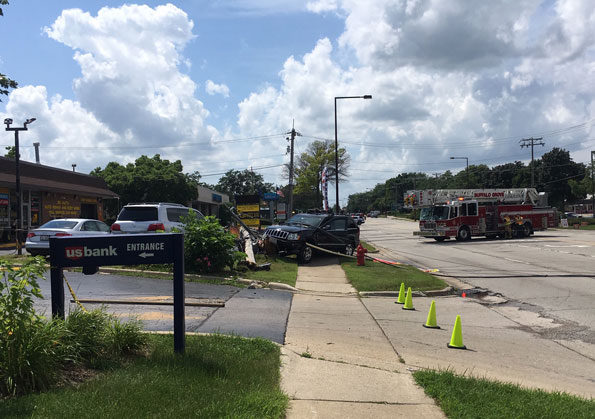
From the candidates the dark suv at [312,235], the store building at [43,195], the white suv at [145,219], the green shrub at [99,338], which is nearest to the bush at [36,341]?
the green shrub at [99,338]

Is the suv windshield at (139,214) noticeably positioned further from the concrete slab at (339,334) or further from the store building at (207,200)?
the store building at (207,200)

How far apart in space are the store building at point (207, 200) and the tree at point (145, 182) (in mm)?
7956

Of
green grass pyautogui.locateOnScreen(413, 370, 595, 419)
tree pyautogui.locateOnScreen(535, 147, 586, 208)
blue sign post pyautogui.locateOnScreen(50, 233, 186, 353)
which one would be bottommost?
green grass pyautogui.locateOnScreen(413, 370, 595, 419)

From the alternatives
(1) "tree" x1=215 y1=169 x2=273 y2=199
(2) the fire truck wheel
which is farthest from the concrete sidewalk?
(1) "tree" x1=215 y1=169 x2=273 y2=199

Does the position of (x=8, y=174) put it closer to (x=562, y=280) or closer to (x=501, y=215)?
(x=562, y=280)

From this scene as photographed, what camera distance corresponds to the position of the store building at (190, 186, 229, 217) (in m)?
58.6

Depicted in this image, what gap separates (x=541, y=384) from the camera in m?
5.45

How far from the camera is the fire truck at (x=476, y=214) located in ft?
98.9

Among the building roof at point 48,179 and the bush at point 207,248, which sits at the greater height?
the building roof at point 48,179

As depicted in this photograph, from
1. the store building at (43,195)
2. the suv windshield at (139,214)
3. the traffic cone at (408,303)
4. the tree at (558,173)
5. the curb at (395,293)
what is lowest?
the curb at (395,293)

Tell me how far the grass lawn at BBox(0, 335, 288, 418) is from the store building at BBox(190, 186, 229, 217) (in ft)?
164

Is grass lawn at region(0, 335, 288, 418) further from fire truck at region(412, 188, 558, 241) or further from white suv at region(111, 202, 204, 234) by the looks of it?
fire truck at region(412, 188, 558, 241)

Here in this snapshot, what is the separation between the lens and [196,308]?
27.6ft

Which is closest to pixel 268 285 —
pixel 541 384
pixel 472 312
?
pixel 472 312
